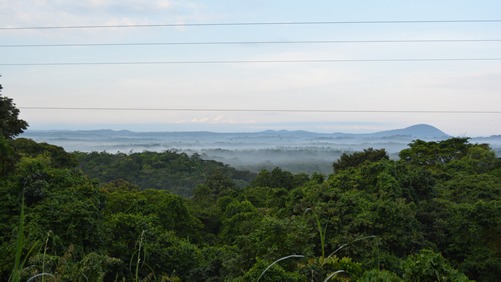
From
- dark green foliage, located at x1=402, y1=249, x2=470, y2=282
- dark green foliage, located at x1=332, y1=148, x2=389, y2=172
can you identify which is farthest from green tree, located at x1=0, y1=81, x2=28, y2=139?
dark green foliage, located at x1=332, y1=148, x2=389, y2=172

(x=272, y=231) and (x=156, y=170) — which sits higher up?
(x=272, y=231)

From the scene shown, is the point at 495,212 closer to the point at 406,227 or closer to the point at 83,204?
the point at 406,227

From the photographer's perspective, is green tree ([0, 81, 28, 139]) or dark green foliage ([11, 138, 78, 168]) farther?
dark green foliage ([11, 138, 78, 168])

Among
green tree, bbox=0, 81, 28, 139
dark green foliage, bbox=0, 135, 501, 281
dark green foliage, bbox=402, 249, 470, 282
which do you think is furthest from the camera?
green tree, bbox=0, 81, 28, 139

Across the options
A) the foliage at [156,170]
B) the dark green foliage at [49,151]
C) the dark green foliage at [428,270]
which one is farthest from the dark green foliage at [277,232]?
the foliage at [156,170]

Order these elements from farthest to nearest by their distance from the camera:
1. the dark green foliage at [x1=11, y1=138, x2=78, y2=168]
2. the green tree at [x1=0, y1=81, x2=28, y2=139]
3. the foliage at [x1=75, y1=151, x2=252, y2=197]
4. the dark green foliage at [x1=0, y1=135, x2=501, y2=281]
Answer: the foliage at [x1=75, y1=151, x2=252, y2=197]
the dark green foliage at [x1=11, y1=138, x2=78, y2=168]
the green tree at [x1=0, y1=81, x2=28, y2=139]
the dark green foliage at [x1=0, y1=135, x2=501, y2=281]

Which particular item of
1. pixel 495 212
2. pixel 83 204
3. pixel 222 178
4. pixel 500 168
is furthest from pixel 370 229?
pixel 222 178

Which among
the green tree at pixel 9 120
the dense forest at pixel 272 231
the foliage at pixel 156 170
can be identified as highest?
the green tree at pixel 9 120

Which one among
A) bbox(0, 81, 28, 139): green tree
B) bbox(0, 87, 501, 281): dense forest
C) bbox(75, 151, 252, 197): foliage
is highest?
bbox(0, 81, 28, 139): green tree

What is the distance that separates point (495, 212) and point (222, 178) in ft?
85.3

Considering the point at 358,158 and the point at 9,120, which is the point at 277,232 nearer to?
the point at 9,120

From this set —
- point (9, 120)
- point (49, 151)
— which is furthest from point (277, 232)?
point (49, 151)

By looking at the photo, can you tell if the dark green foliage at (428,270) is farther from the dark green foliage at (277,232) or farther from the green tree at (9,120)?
the green tree at (9,120)

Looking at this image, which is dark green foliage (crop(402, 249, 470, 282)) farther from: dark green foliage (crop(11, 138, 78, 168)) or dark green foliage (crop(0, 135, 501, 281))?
dark green foliage (crop(11, 138, 78, 168))
